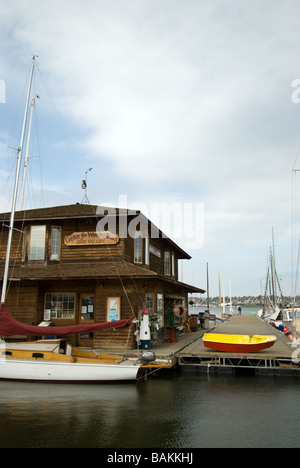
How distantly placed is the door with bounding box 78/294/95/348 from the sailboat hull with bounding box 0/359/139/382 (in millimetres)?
4855

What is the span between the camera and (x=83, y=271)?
746 inches

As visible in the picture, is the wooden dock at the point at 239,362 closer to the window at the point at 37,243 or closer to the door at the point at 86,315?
the door at the point at 86,315

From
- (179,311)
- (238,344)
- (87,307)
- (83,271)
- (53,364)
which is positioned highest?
(83,271)

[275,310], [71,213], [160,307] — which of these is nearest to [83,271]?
[71,213]

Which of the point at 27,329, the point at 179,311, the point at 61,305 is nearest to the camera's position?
the point at 27,329

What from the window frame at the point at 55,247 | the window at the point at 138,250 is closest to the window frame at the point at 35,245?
the window frame at the point at 55,247

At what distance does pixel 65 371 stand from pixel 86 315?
549cm

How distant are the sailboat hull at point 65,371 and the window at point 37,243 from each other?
7.55 meters

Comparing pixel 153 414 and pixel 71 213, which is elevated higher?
pixel 71 213

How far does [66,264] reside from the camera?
20.5m

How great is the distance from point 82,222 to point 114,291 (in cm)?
467

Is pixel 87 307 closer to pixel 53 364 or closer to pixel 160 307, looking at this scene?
pixel 160 307
